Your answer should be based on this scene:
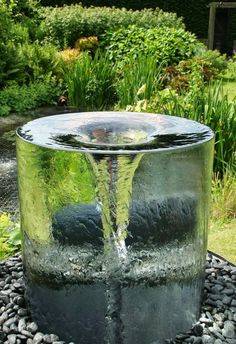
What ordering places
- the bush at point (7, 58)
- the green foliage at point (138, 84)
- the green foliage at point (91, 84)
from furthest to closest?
the bush at point (7, 58) < the green foliage at point (91, 84) < the green foliage at point (138, 84)

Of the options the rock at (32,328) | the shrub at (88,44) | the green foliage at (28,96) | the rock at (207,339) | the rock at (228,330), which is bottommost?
the green foliage at (28,96)

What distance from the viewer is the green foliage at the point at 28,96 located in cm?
1041

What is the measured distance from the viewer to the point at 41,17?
575 inches

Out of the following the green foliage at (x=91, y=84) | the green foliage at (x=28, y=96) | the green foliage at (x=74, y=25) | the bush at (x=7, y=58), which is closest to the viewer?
the green foliage at (x=91, y=84)

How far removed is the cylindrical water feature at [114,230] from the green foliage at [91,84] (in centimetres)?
720

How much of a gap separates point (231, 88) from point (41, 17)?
18.4 feet

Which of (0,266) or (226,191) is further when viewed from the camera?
(226,191)

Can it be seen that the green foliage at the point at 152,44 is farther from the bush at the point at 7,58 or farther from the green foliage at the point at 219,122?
the green foliage at the point at 219,122

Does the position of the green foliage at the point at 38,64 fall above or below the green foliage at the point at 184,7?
below

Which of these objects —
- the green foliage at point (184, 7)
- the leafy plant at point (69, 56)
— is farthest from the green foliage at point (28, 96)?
the green foliage at point (184, 7)

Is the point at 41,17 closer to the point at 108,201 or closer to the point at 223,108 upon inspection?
the point at 223,108

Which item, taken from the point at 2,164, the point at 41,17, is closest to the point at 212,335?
the point at 2,164

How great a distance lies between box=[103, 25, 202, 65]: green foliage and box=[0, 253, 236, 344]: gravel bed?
26.3ft

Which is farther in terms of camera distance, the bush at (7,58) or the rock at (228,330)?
the bush at (7,58)
